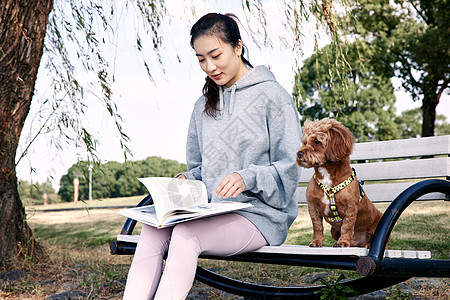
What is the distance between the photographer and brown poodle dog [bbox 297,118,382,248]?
2.08 m

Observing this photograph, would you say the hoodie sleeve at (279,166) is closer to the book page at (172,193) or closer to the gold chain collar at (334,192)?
the gold chain collar at (334,192)

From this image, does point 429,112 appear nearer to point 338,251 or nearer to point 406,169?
point 406,169

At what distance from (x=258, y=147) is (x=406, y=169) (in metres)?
1.33

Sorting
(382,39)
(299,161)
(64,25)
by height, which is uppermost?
(382,39)

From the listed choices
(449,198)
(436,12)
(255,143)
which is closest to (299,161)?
(255,143)

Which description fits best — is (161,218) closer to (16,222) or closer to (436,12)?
(16,222)

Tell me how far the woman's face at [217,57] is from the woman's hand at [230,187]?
62 centimetres

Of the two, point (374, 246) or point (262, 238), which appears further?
point (262, 238)

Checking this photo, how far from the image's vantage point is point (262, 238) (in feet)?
6.88

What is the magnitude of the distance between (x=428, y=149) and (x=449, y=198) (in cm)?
51

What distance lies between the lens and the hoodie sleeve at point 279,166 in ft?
6.79

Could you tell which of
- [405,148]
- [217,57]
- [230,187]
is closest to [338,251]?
[230,187]

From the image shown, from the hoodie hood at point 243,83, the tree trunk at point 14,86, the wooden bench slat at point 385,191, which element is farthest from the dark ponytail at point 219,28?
the tree trunk at point 14,86

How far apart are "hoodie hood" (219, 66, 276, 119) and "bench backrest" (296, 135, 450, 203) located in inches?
42.9
